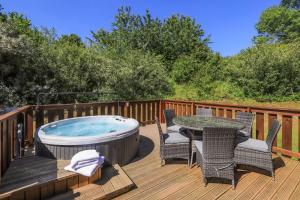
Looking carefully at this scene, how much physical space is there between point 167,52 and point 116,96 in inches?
338

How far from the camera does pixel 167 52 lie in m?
15.2

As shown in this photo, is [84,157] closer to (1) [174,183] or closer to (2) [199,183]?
(1) [174,183]

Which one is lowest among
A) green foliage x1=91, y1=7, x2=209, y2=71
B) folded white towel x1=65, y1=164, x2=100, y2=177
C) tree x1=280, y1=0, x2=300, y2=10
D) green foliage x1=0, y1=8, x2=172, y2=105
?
folded white towel x1=65, y1=164, x2=100, y2=177

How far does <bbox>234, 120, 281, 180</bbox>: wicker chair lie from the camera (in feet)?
9.17

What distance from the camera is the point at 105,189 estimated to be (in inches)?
96.1

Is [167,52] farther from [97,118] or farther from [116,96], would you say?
[97,118]

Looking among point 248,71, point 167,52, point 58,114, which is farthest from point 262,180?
point 167,52

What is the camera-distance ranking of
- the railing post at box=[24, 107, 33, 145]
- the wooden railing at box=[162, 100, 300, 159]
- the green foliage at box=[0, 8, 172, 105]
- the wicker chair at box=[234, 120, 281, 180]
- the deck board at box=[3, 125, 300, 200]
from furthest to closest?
the green foliage at box=[0, 8, 172, 105], the railing post at box=[24, 107, 33, 145], the wooden railing at box=[162, 100, 300, 159], the wicker chair at box=[234, 120, 281, 180], the deck board at box=[3, 125, 300, 200]

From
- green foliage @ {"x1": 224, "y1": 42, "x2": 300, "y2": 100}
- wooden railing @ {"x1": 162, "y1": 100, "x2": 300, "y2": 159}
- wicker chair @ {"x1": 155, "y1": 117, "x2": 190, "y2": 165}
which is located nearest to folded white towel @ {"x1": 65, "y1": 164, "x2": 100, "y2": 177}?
wicker chair @ {"x1": 155, "y1": 117, "x2": 190, "y2": 165}

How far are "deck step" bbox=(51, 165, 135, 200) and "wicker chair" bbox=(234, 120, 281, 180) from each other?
5.67ft

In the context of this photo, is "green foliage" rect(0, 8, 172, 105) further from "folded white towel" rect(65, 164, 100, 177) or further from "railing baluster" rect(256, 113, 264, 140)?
"railing baluster" rect(256, 113, 264, 140)

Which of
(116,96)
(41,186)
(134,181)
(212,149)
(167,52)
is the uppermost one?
(167,52)

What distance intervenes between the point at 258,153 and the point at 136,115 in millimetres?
4003

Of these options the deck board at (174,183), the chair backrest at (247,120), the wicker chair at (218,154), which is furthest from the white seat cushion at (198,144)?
the chair backrest at (247,120)
